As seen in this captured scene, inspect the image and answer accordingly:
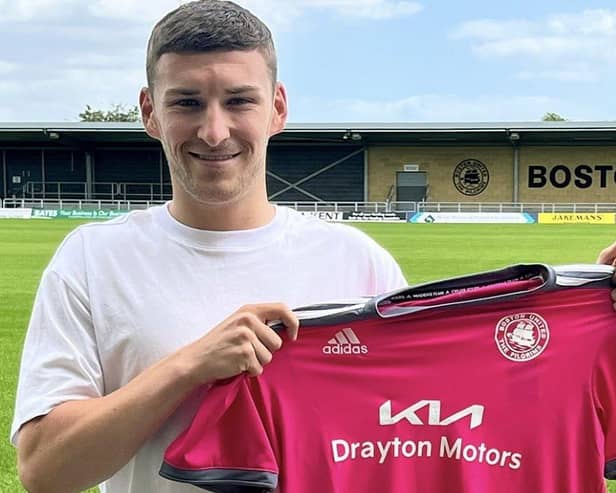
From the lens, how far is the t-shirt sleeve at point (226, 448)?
2021 millimetres

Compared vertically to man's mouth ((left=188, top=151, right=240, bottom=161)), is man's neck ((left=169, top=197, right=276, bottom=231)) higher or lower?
lower

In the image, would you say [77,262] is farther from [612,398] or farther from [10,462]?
[10,462]

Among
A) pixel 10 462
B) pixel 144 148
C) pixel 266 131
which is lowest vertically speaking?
pixel 10 462

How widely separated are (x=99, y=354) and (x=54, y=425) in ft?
0.74

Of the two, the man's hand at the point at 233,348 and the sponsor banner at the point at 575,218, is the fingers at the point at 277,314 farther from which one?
the sponsor banner at the point at 575,218

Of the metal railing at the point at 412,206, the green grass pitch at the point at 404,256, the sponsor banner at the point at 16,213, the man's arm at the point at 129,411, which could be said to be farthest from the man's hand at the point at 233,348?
the sponsor banner at the point at 16,213

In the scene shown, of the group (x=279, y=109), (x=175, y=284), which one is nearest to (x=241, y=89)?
(x=279, y=109)

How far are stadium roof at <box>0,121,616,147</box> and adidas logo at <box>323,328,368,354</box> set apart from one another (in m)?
41.3

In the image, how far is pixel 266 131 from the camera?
7.13 ft

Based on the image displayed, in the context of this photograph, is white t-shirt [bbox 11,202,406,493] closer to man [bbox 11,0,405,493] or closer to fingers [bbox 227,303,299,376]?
man [bbox 11,0,405,493]

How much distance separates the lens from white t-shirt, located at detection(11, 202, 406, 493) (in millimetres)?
2051

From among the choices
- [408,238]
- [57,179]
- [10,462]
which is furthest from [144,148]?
[10,462]

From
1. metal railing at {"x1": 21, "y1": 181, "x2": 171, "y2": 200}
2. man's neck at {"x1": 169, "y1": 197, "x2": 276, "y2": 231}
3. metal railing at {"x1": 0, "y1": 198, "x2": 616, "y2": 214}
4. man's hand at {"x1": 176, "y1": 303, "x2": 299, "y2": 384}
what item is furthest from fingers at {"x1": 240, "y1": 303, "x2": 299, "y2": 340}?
metal railing at {"x1": 21, "y1": 181, "x2": 171, "y2": 200}

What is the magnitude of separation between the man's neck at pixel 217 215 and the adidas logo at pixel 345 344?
0.38 m
